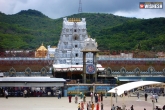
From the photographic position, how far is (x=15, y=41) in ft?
381

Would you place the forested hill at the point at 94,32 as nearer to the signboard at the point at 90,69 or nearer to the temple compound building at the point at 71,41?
the temple compound building at the point at 71,41

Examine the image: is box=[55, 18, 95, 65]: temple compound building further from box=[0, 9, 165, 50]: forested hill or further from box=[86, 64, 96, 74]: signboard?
box=[0, 9, 165, 50]: forested hill

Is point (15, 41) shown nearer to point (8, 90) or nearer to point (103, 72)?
point (103, 72)

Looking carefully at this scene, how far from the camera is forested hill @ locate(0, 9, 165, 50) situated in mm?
104637

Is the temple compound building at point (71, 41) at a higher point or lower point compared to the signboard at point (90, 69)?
higher

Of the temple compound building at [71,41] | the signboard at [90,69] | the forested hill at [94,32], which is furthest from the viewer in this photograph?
the forested hill at [94,32]

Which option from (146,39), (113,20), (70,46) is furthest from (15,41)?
(70,46)

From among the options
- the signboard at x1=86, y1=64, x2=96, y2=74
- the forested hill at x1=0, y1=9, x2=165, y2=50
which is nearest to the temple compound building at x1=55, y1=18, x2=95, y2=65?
the signboard at x1=86, y1=64, x2=96, y2=74

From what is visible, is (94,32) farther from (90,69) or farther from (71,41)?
(90,69)

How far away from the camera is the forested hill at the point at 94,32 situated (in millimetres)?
104637

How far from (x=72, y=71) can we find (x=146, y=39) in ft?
209

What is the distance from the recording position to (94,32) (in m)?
126

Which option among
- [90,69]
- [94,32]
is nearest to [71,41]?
[90,69]

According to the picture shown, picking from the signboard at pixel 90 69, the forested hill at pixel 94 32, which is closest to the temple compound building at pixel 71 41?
the signboard at pixel 90 69
